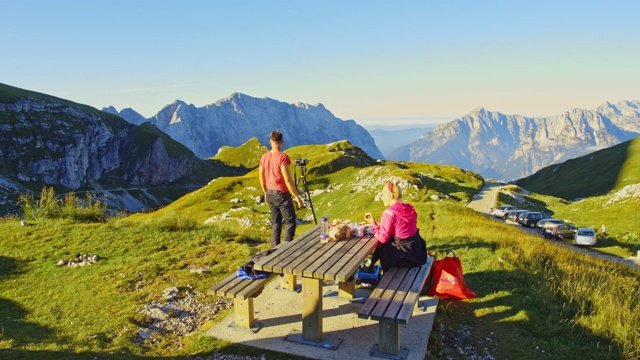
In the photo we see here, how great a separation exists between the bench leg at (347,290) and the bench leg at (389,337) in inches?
103

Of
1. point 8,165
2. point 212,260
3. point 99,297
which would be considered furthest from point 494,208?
point 8,165

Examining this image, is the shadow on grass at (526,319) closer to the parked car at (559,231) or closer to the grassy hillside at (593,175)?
the parked car at (559,231)

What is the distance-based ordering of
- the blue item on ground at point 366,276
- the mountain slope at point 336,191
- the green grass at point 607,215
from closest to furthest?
1. the blue item on ground at point 366,276
2. the green grass at point 607,215
3. the mountain slope at point 336,191

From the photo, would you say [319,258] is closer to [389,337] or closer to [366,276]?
[389,337]

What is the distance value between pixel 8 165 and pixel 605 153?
206m

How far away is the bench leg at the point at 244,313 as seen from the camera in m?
8.58

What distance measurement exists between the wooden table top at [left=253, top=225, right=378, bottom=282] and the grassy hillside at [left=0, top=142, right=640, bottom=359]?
5.58 feet

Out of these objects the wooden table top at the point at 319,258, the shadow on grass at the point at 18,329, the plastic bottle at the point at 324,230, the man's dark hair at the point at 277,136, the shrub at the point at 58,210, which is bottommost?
the shadow on grass at the point at 18,329

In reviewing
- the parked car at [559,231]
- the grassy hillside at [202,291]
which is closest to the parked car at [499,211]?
the parked car at [559,231]

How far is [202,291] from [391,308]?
236 inches

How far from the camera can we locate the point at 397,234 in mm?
8953

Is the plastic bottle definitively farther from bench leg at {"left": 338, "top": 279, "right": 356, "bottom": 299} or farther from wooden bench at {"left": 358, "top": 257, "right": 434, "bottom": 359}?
wooden bench at {"left": 358, "top": 257, "right": 434, "bottom": 359}

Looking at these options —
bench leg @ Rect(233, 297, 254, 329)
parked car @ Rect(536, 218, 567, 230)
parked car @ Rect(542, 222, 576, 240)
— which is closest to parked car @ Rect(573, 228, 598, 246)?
parked car @ Rect(542, 222, 576, 240)

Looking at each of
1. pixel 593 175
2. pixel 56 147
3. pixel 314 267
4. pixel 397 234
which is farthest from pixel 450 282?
pixel 56 147
